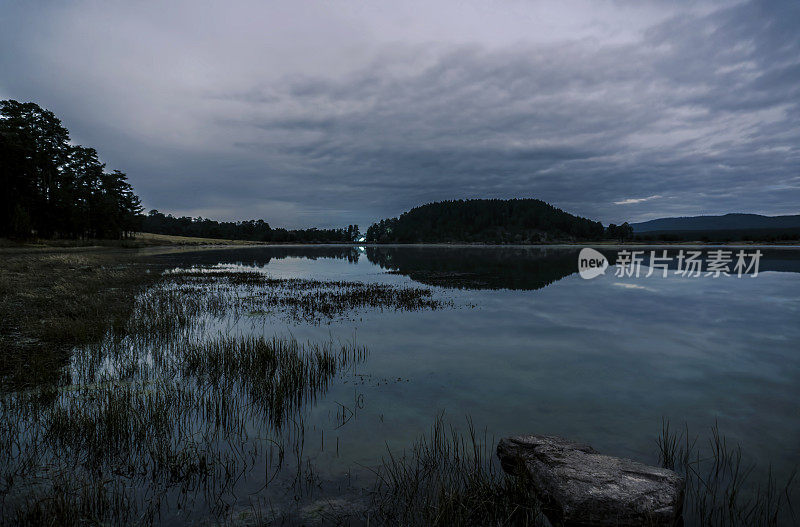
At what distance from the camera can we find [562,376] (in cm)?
1204

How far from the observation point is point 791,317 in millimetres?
21297

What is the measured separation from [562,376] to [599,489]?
7140 millimetres

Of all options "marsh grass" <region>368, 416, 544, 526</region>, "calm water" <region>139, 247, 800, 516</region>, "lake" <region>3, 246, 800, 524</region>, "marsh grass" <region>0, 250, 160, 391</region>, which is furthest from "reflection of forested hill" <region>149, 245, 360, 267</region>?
"marsh grass" <region>368, 416, 544, 526</region>

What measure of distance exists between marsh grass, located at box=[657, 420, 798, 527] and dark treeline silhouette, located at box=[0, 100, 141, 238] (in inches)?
3399

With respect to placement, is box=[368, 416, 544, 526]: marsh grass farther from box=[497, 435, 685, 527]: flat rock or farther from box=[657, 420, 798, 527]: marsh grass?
box=[657, 420, 798, 527]: marsh grass

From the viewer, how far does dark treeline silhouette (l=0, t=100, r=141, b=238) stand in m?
64.6

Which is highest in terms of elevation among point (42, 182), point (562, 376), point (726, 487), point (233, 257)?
point (42, 182)

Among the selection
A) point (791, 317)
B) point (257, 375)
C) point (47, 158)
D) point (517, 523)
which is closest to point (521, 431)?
point (517, 523)

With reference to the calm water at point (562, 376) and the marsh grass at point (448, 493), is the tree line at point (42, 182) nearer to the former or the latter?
the calm water at point (562, 376)

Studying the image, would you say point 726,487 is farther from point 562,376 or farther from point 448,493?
point 562,376

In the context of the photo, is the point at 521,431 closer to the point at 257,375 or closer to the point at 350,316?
the point at 257,375

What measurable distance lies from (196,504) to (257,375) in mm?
5182

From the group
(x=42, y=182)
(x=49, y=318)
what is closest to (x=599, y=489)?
(x=49, y=318)

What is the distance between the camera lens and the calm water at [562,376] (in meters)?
8.16
